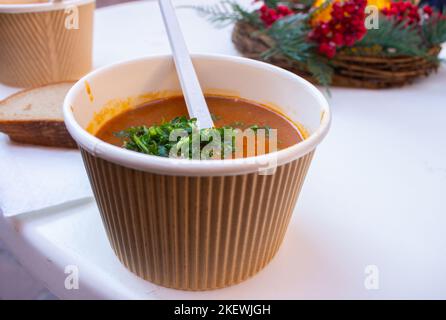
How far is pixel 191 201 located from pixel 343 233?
28cm

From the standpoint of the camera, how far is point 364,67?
1.04m

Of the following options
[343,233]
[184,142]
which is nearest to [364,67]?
[343,233]

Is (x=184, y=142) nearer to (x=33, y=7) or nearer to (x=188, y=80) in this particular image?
(x=188, y=80)

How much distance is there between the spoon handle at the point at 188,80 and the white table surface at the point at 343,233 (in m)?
0.19

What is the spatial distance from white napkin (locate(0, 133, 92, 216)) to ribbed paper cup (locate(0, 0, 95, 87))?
0.74 feet

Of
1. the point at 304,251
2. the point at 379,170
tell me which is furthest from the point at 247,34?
the point at 304,251

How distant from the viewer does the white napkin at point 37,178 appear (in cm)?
63

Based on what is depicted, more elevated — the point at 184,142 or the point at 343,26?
the point at 184,142

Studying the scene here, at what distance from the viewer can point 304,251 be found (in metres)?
0.59

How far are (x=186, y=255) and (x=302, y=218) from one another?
0.72 feet

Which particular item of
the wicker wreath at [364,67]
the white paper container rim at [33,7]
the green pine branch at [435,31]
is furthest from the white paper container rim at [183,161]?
the green pine branch at [435,31]

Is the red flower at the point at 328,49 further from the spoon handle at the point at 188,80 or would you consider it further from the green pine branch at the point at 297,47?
the spoon handle at the point at 188,80

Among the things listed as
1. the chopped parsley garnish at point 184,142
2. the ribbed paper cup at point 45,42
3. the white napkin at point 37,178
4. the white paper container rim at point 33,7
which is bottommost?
the white napkin at point 37,178

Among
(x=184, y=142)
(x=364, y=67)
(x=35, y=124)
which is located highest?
(x=184, y=142)
